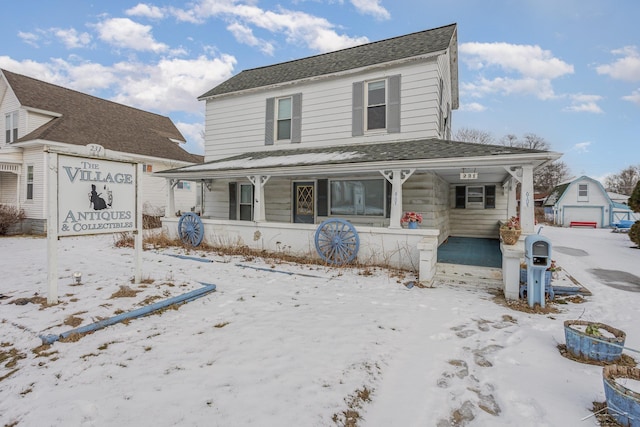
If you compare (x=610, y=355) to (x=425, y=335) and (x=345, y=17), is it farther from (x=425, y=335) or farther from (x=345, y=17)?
(x=345, y=17)

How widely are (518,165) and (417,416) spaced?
567cm

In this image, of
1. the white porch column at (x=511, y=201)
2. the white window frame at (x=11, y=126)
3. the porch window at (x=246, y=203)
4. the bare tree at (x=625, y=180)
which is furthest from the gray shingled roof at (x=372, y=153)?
the bare tree at (x=625, y=180)

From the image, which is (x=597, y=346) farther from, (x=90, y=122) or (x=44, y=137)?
(x=90, y=122)

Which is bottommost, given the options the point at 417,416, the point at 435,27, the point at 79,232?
the point at 417,416

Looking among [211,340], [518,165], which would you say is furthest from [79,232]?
[518,165]

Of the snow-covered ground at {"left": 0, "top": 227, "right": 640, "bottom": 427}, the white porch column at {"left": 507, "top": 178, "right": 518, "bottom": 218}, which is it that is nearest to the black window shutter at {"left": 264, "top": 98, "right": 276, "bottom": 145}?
the snow-covered ground at {"left": 0, "top": 227, "right": 640, "bottom": 427}

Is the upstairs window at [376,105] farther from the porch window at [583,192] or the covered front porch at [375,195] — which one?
the porch window at [583,192]

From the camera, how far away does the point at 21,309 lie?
432cm

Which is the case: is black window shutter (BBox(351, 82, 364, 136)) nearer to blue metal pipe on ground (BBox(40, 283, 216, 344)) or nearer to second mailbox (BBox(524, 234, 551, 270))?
second mailbox (BBox(524, 234, 551, 270))

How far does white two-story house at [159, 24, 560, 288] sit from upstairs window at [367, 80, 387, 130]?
0.03m

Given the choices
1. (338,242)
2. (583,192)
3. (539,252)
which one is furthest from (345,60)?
(583,192)

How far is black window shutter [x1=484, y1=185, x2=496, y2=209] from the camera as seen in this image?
36.9 feet

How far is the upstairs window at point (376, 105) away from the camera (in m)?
9.44

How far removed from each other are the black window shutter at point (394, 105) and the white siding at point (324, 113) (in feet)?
0.48
